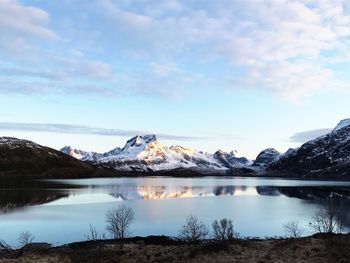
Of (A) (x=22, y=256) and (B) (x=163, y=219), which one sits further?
(B) (x=163, y=219)

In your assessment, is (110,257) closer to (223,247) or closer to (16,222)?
(223,247)

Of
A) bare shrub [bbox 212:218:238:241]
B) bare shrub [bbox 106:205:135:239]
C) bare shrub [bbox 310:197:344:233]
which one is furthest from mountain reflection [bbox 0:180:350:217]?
bare shrub [bbox 212:218:238:241]

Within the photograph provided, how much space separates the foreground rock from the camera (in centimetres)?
3153

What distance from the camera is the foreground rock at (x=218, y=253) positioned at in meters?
31.5

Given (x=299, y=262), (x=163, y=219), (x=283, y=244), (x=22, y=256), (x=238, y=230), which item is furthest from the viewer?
(x=163, y=219)

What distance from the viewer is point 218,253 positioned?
33031 millimetres

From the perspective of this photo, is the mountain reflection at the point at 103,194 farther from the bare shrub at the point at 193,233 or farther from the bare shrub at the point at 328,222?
the bare shrub at the point at 193,233

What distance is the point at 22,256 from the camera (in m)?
33.1

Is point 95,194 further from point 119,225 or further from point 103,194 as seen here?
point 119,225

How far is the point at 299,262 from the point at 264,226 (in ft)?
104

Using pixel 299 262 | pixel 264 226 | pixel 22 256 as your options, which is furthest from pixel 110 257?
pixel 264 226

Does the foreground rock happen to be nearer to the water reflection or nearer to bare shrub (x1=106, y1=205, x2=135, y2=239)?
bare shrub (x1=106, y1=205, x2=135, y2=239)

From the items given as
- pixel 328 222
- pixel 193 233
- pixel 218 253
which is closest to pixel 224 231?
pixel 193 233

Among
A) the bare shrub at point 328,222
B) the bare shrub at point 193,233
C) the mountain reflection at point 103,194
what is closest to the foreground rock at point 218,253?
the bare shrub at point 328,222
